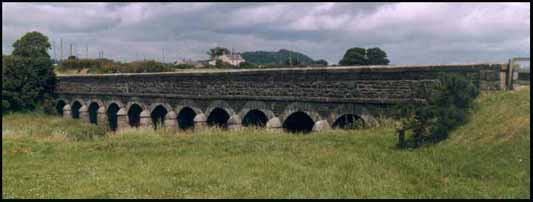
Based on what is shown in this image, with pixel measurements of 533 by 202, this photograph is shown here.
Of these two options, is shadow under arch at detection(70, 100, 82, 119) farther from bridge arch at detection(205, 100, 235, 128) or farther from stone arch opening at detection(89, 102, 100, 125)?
bridge arch at detection(205, 100, 235, 128)

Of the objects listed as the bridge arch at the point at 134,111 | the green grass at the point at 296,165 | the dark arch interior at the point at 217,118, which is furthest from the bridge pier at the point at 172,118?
the green grass at the point at 296,165

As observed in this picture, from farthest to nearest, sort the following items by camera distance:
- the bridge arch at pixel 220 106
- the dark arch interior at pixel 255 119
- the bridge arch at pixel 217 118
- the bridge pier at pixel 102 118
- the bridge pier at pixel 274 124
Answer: the bridge pier at pixel 102 118 < the bridge arch at pixel 217 118 < the bridge arch at pixel 220 106 < the dark arch interior at pixel 255 119 < the bridge pier at pixel 274 124

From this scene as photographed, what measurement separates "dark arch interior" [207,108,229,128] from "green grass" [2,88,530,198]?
27.8ft

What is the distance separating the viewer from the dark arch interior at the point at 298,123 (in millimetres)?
18234

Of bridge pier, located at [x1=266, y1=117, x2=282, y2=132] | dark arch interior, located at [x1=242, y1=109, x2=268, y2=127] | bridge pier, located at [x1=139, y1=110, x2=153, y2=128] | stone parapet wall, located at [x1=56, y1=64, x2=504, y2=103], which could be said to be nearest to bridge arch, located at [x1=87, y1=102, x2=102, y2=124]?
stone parapet wall, located at [x1=56, y1=64, x2=504, y2=103]

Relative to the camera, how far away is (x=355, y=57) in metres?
44.8

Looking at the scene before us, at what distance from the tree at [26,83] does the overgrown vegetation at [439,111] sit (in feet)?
91.8

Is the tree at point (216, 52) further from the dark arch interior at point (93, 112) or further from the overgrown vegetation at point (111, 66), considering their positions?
the dark arch interior at point (93, 112)

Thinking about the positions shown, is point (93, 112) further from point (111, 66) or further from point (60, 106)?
point (111, 66)

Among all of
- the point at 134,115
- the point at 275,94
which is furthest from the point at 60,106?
the point at 275,94

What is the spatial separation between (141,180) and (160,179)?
275mm

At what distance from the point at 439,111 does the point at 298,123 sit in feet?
27.5

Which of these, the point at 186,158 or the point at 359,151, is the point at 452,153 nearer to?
the point at 359,151

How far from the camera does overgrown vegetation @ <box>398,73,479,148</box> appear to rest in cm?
1101
